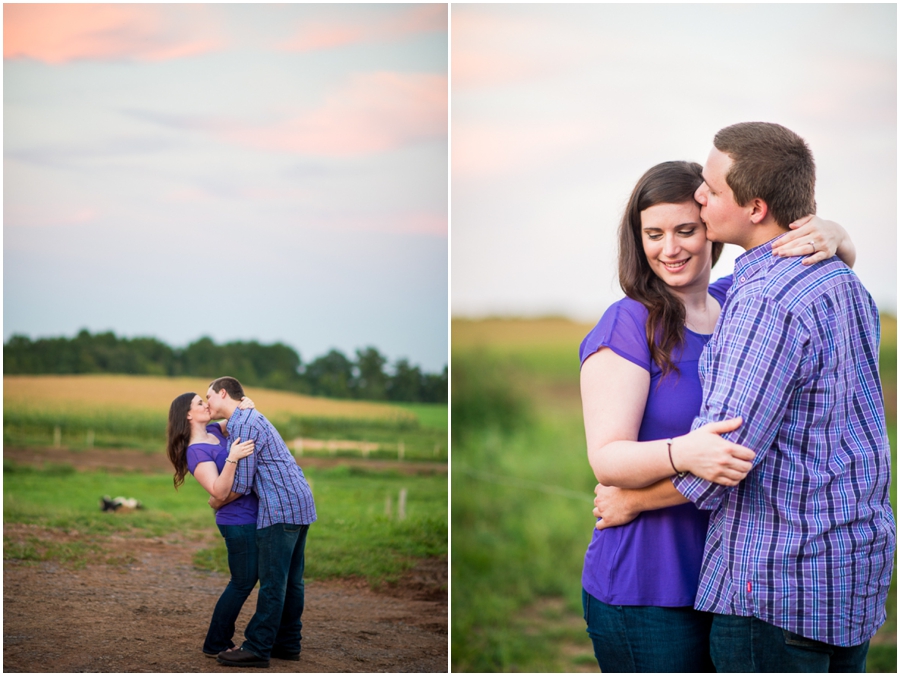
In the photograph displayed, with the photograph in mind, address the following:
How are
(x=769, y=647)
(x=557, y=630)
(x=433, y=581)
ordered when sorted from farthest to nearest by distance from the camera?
(x=557, y=630), (x=433, y=581), (x=769, y=647)

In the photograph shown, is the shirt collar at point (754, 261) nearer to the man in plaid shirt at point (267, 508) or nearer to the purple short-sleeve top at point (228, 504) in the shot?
the man in plaid shirt at point (267, 508)

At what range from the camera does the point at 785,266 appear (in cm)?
163

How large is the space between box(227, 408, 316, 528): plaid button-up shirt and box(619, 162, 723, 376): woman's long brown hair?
4.33ft

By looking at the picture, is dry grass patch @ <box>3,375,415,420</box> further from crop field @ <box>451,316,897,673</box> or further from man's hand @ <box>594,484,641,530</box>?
man's hand @ <box>594,484,641,530</box>

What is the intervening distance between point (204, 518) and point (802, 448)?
8.25 feet

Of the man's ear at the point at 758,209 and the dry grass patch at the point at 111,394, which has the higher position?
the man's ear at the point at 758,209

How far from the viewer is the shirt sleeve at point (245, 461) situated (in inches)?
101

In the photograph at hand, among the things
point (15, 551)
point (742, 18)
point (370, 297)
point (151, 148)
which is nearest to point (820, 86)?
point (742, 18)

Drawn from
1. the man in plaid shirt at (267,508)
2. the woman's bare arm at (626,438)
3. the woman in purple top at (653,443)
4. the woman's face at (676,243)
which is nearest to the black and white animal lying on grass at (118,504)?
the man in plaid shirt at (267,508)

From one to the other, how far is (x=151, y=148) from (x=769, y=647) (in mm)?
2903

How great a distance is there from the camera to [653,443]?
1.61 meters

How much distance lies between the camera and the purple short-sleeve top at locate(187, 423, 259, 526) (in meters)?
2.60

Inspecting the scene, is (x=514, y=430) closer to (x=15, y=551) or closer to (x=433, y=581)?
(x=433, y=581)

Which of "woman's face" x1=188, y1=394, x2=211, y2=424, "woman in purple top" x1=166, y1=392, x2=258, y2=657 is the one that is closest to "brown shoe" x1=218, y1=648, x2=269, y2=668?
"woman in purple top" x1=166, y1=392, x2=258, y2=657
